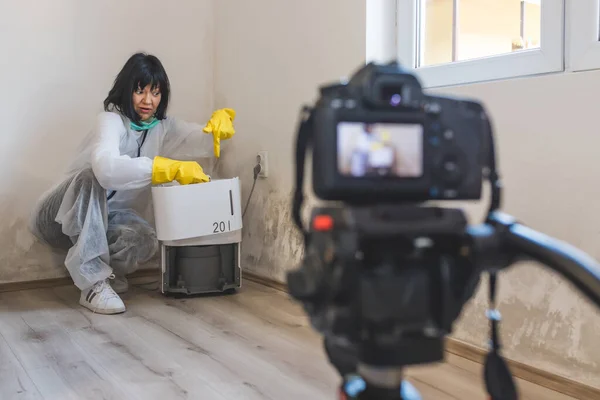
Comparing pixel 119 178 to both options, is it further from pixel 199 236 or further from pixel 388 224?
pixel 388 224

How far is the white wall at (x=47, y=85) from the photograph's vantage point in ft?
6.65

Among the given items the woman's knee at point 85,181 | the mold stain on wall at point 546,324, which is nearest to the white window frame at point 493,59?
the mold stain on wall at point 546,324

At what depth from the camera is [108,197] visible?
6.79ft

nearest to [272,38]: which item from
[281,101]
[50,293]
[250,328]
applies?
[281,101]

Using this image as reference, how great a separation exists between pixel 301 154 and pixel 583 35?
2.89 feet

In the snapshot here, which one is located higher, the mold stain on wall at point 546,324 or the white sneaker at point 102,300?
the mold stain on wall at point 546,324

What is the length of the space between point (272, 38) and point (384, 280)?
5.77ft

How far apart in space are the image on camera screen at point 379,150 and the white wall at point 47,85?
1.90 m

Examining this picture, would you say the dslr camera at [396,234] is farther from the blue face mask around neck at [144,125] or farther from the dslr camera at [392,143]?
the blue face mask around neck at [144,125]

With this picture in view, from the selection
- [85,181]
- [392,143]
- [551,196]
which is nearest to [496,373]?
[392,143]

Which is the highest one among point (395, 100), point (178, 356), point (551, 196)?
point (395, 100)

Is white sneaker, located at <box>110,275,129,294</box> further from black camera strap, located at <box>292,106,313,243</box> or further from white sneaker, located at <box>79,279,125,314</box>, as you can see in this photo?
black camera strap, located at <box>292,106,313,243</box>

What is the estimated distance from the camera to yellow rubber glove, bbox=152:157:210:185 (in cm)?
176

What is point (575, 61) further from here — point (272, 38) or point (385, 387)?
point (272, 38)
